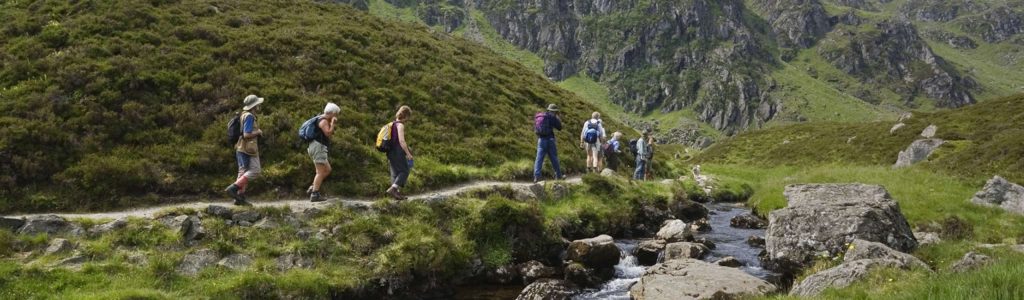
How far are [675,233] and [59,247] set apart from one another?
737 inches

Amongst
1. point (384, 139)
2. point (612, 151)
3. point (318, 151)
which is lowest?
point (612, 151)

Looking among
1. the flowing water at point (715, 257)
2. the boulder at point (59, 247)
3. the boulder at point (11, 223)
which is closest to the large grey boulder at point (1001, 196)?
the flowing water at point (715, 257)

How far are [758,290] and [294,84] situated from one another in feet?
77.2

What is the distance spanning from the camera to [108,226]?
14109mm

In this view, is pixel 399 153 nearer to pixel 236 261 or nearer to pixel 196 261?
pixel 236 261

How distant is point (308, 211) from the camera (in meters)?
16.2

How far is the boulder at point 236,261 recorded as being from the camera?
534 inches

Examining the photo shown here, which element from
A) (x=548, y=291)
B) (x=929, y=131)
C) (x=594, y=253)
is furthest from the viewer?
(x=929, y=131)

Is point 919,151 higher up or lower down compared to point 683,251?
lower down

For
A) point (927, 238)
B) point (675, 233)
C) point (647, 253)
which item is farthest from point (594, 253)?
point (927, 238)

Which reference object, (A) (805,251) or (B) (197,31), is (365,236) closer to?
(A) (805,251)

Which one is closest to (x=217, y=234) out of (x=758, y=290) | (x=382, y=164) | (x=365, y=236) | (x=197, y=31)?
(x=365, y=236)

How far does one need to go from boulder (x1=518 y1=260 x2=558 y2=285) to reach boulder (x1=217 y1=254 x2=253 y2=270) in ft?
24.2

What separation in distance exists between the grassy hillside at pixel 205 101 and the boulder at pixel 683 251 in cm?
1010
